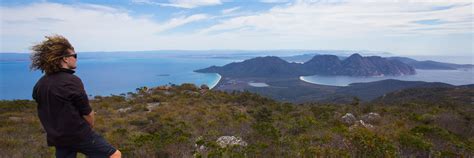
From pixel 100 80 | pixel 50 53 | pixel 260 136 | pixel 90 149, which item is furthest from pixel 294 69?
pixel 50 53

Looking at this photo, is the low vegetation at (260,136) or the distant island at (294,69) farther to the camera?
the distant island at (294,69)

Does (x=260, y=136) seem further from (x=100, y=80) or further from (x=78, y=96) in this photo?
(x=100, y=80)

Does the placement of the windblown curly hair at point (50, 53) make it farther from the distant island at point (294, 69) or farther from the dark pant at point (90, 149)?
the distant island at point (294, 69)

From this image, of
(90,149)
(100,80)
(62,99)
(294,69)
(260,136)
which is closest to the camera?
(62,99)

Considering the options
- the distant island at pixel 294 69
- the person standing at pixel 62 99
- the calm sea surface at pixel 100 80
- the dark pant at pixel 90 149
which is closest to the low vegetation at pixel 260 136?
the dark pant at pixel 90 149

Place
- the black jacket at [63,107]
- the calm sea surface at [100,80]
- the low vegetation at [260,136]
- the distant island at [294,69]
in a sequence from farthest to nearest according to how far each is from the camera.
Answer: the distant island at [294,69] → the calm sea surface at [100,80] → the low vegetation at [260,136] → the black jacket at [63,107]

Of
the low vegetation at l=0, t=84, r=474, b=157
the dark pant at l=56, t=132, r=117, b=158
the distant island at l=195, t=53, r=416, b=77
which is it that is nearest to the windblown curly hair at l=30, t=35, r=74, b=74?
the dark pant at l=56, t=132, r=117, b=158

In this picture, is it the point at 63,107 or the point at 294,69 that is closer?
the point at 63,107
